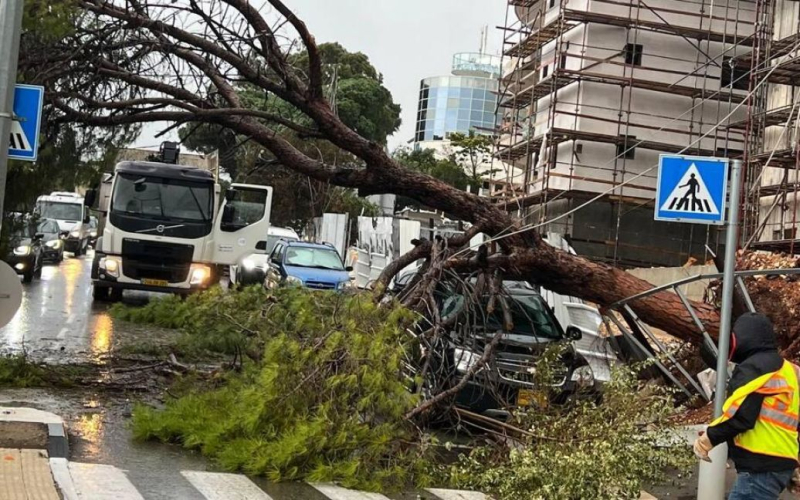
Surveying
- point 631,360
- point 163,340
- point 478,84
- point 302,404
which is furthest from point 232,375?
point 478,84

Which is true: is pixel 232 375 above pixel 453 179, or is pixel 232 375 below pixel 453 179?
below

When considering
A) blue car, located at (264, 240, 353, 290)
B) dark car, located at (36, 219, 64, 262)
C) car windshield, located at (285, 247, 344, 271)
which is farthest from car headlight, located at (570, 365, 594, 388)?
dark car, located at (36, 219, 64, 262)

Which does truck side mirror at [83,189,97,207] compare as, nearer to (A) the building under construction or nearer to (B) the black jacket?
(A) the building under construction

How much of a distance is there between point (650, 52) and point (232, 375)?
25.9 m

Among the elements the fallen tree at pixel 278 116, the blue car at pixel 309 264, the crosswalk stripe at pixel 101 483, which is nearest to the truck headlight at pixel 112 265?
the blue car at pixel 309 264

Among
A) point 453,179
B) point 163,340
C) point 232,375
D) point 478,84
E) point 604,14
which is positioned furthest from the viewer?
point 478,84

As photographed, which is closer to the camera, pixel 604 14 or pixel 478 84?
pixel 604 14

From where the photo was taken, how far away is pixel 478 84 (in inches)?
4670

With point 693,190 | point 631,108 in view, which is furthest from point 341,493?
point 631,108

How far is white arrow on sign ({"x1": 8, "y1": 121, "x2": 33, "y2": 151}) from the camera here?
788cm

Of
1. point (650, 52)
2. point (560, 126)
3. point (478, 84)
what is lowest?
point (560, 126)

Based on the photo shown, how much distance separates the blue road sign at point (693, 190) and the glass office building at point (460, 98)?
106803 millimetres

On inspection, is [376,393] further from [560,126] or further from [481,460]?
[560,126]

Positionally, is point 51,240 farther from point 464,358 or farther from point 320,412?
point 320,412
